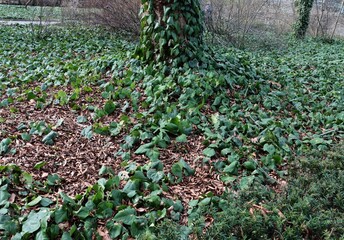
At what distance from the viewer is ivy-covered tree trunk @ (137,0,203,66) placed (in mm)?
4582

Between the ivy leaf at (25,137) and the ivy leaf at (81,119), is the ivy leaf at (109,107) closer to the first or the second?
the ivy leaf at (81,119)

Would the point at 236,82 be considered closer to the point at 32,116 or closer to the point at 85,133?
the point at 85,133

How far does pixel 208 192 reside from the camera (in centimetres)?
→ 259

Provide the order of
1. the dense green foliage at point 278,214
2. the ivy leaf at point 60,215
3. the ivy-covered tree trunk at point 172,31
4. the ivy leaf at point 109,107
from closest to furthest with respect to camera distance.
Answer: the dense green foliage at point 278,214 < the ivy leaf at point 60,215 < the ivy leaf at point 109,107 < the ivy-covered tree trunk at point 172,31

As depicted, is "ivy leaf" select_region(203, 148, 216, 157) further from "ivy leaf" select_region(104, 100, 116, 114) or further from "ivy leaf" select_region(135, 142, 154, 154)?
"ivy leaf" select_region(104, 100, 116, 114)

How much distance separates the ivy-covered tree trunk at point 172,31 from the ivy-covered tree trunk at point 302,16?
10318 millimetres

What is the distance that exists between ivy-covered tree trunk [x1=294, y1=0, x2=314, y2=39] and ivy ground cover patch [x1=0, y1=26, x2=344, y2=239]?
29.5 feet

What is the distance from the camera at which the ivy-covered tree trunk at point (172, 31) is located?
4.58 m

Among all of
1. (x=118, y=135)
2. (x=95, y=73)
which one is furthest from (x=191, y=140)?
(x=95, y=73)

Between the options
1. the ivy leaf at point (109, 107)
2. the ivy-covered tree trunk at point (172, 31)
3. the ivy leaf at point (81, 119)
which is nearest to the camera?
the ivy leaf at point (81, 119)

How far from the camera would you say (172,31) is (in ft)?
15.1

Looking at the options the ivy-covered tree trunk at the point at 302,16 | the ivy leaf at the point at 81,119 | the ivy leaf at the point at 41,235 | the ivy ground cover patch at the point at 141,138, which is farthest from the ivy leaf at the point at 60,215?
the ivy-covered tree trunk at the point at 302,16

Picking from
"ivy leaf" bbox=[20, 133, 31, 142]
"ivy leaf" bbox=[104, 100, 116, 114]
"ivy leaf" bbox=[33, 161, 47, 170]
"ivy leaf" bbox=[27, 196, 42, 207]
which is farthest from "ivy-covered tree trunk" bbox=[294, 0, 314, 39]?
"ivy leaf" bbox=[27, 196, 42, 207]

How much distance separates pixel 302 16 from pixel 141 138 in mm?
12490
